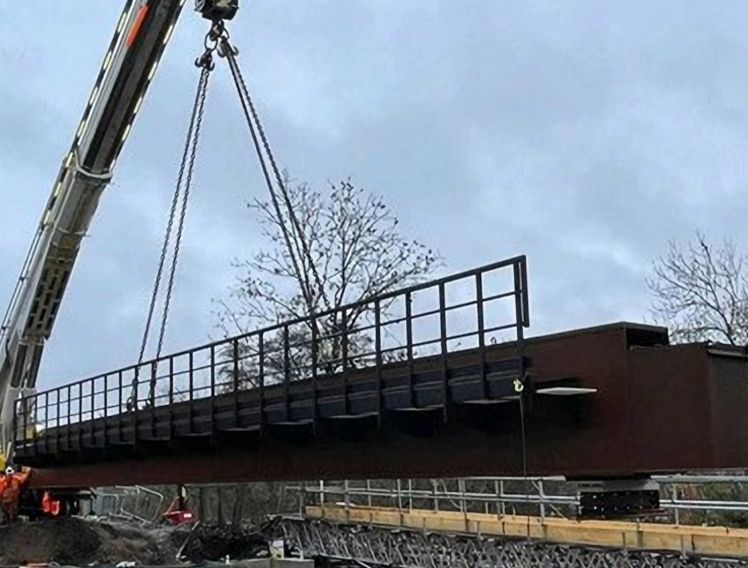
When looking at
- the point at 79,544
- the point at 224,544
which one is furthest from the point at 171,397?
the point at 224,544

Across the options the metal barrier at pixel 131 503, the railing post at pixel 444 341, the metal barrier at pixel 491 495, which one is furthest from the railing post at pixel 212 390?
the metal barrier at pixel 131 503

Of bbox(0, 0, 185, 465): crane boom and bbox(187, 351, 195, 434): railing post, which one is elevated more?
bbox(0, 0, 185, 465): crane boom

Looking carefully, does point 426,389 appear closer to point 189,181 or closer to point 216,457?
point 216,457

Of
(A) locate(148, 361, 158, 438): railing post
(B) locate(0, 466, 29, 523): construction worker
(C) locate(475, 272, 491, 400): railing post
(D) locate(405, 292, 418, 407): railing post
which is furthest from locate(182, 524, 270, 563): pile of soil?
(C) locate(475, 272, 491, 400): railing post

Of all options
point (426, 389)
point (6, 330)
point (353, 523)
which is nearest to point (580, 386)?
point (426, 389)

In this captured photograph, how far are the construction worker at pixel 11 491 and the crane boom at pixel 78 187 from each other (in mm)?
534

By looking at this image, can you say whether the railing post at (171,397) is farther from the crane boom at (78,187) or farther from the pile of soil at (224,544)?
the pile of soil at (224,544)

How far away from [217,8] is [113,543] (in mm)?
17372

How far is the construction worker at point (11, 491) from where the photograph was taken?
30.7 m

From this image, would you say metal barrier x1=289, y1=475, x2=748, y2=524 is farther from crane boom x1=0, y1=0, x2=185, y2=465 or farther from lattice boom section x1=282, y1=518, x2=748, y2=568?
crane boom x1=0, y1=0, x2=185, y2=465

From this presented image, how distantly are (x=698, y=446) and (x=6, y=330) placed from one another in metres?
23.2

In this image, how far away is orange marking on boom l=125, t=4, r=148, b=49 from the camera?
74.4 feet

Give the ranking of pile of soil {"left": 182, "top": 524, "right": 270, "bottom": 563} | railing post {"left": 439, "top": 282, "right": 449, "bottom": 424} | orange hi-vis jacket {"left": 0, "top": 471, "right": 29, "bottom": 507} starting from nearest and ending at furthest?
railing post {"left": 439, "top": 282, "right": 449, "bottom": 424} < orange hi-vis jacket {"left": 0, "top": 471, "right": 29, "bottom": 507} < pile of soil {"left": 182, "top": 524, "right": 270, "bottom": 563}

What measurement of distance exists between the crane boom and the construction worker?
0.53m
